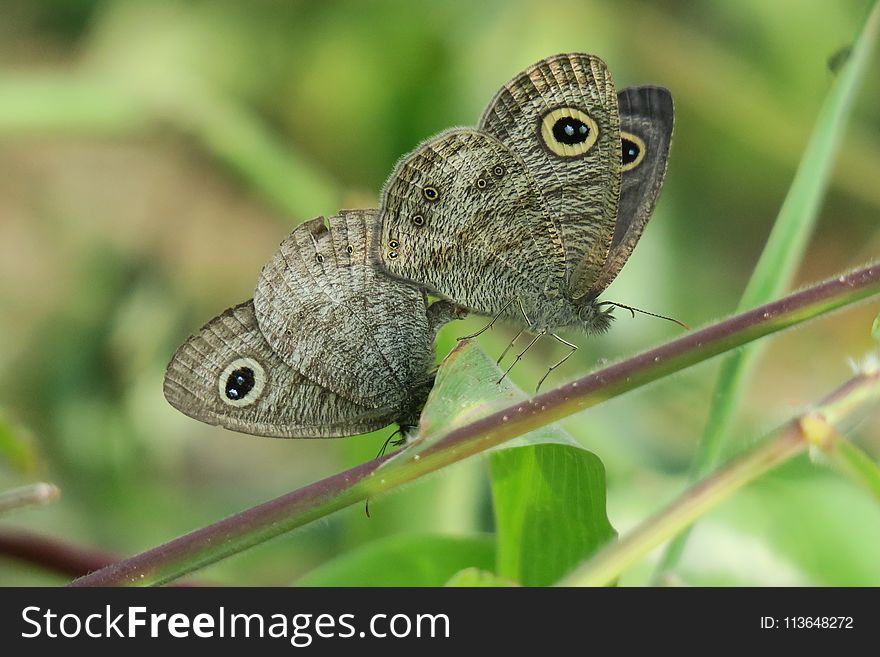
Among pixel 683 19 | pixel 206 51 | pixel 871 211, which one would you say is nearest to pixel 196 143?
pixel 206 51

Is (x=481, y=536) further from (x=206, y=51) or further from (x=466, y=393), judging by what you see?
(x=206, y=51)

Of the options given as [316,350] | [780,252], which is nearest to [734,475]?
[780,252]

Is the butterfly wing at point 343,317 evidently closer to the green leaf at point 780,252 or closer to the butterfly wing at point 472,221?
the butterfly wing at point 472,221

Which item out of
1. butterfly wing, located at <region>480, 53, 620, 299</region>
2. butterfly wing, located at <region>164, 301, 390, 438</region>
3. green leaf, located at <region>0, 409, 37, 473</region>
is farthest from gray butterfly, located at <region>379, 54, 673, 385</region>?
green leaf, located at <region>0, 409, 37, 473</region>

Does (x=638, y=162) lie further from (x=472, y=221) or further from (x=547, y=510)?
(x=547, y=510)

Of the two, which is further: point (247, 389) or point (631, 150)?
point (631, 150)

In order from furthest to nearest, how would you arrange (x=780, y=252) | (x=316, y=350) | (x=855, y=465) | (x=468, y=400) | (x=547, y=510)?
(x=316, y=350)
(x=780, y=252)
(x=547, y=510)
(x=468, y=400)
(x=855, y=465)

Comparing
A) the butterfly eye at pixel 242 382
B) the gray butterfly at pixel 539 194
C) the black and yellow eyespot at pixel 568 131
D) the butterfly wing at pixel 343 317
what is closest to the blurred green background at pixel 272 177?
the gray butterfly at pixel 539 194

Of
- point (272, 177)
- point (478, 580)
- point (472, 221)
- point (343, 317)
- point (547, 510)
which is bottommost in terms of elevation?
point (478, 580)
